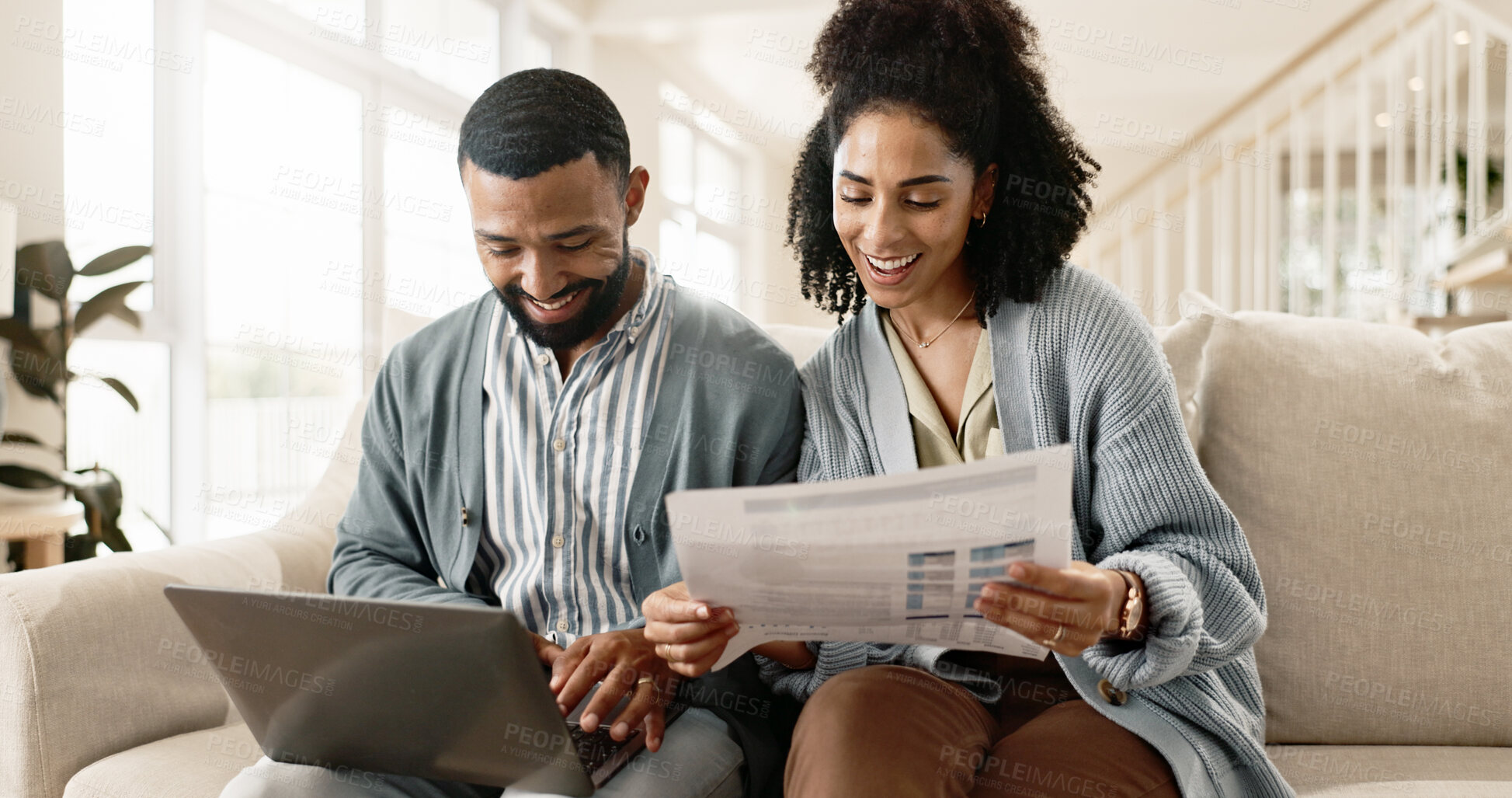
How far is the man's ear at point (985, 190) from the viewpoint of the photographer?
46.5 inches

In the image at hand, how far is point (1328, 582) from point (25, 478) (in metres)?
2.44

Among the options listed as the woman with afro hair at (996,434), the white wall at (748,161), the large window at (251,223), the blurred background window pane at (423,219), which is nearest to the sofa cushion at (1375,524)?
the woman with afro hair at (996,434)

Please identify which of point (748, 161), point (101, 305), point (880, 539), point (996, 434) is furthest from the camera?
point (748, 161)

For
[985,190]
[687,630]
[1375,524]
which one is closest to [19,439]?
[687,630]

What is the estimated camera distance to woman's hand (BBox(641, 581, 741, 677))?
89cm

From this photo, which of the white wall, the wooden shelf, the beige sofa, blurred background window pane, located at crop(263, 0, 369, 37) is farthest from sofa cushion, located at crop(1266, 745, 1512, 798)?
the white wall

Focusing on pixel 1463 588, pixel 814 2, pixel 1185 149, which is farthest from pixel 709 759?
pixel 814 2

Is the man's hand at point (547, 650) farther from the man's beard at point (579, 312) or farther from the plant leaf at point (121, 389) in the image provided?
the plant leaf at point (121, 389)

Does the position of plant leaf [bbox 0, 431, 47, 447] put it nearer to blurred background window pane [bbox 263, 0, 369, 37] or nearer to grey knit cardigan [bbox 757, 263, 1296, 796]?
blurred background window pane [bbox 263, 0, 369, 37]

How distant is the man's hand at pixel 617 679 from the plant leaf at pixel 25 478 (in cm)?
170

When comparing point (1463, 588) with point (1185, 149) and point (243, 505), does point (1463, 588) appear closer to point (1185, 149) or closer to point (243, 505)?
point (1185, 149)

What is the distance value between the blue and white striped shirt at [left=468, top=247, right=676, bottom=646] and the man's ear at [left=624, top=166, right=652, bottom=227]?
9 cm

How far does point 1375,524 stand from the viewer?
128cm

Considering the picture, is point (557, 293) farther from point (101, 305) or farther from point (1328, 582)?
point (101, 305)
